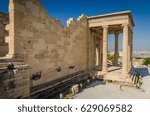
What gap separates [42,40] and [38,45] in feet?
1.97

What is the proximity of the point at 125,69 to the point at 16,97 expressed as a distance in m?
12.5

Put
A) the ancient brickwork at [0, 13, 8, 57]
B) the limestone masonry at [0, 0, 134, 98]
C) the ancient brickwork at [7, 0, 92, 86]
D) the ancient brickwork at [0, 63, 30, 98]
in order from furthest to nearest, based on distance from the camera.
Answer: the ancient brickwork at [0, 13, 8, 57], the ancient brickwork at [7, 0, 92, 86], the limestone masonry at [0, 0, 134, 98], the ancient brickwork at [0, 63, 30, 98]

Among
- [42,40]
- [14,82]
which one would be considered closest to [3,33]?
[42,40]

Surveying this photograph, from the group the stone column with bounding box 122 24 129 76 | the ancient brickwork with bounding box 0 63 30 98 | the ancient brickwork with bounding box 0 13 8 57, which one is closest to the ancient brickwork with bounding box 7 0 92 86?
the ancient brickwork with bounding box 0 63 30 98

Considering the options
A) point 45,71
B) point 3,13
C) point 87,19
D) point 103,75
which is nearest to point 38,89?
point 45,71

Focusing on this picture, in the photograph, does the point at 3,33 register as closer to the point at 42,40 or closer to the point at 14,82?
the point at 42,40

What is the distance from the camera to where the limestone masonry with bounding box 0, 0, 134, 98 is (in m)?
7.15

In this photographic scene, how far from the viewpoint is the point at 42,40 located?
10.2 metres

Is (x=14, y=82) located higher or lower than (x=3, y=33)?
lower

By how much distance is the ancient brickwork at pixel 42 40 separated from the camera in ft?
26.1

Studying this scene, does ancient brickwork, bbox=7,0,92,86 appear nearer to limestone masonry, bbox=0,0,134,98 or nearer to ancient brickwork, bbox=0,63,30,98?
limestone masonry, bbox=0,0,134,98

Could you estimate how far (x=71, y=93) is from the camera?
1096 cm

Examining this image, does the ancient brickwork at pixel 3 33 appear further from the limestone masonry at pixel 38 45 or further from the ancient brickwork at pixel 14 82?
the ancient brickwork at pixel 14 82

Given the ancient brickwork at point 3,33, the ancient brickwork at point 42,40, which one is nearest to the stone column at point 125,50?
the ancient brickwork at point 42,40
